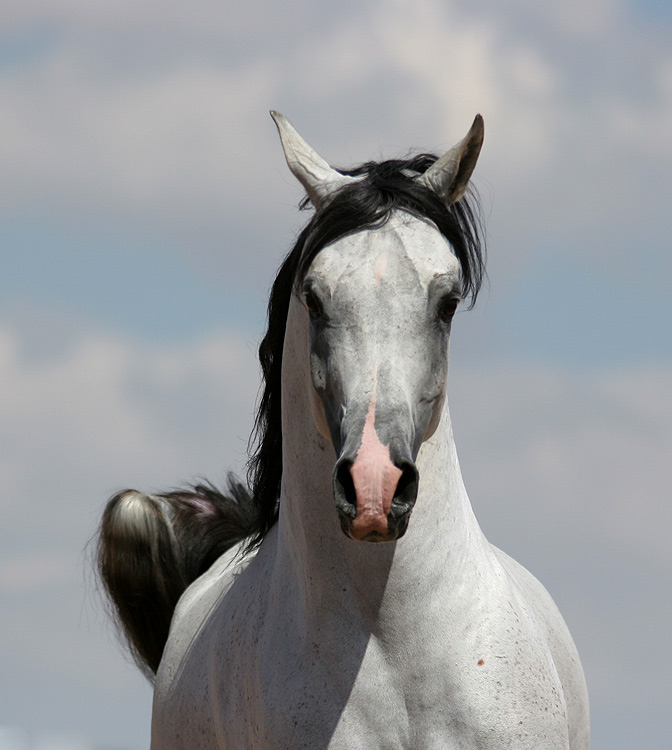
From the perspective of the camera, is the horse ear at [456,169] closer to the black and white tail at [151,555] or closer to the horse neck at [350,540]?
the horse neck at [350,540]

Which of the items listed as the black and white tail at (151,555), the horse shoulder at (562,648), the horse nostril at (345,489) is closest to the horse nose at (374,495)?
the horse nostril at (345,489)

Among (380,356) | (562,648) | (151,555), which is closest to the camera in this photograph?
(380,356)

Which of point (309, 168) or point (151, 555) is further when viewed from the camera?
point (151, 555)

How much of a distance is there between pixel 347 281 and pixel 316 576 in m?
0.90

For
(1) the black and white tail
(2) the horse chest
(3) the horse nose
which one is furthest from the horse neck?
(1) the black and white tail

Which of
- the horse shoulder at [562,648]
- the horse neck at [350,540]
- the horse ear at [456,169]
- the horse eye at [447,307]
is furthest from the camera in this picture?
the horse shoulder at [562,648]

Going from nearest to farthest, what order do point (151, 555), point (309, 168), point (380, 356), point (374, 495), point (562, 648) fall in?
point (374, 495) → point (380, 356) → point (309, 168) → point (562, 648) → point (151, 555)

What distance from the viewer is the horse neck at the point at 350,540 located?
11.4 feet

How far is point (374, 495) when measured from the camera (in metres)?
2.94

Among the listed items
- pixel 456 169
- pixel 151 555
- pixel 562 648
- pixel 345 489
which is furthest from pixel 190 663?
pixel 456 169

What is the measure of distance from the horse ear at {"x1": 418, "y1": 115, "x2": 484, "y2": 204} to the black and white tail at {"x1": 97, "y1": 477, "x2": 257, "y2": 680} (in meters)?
2.92

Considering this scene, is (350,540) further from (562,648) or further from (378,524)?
(562,648)

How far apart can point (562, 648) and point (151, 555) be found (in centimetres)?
246

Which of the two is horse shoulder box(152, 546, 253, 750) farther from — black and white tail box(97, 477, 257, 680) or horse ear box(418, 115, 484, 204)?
horse ear box(418, 115, 484, 204)
